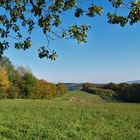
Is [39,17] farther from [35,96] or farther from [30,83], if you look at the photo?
[35,96]

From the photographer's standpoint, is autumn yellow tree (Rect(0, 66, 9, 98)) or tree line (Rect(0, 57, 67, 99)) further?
tree line (Rect(0, 57, 67, 99))

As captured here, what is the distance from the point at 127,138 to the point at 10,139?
24.0ft

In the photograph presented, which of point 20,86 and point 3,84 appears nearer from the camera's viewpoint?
point 3,84

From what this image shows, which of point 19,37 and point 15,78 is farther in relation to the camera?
point 15,78

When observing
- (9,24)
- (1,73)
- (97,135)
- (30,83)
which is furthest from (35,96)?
(9,24)

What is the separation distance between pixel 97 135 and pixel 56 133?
2606 millimetres

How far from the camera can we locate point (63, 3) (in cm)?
1060

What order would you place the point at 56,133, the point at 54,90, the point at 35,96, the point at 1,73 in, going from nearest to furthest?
the point at 56,133 < the point at 1,73 < the point at 35,96 < the point at 54,90

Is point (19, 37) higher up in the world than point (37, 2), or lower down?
lower down

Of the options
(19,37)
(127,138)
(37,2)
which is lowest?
(127,138)

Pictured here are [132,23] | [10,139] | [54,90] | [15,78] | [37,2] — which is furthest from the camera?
[54,90]

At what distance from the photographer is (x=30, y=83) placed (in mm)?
115188

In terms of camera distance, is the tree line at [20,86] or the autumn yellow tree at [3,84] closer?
the autumn yellow tree at [3,84]

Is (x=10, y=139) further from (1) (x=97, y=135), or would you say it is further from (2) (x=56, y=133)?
(1) (x=97, y=135)
